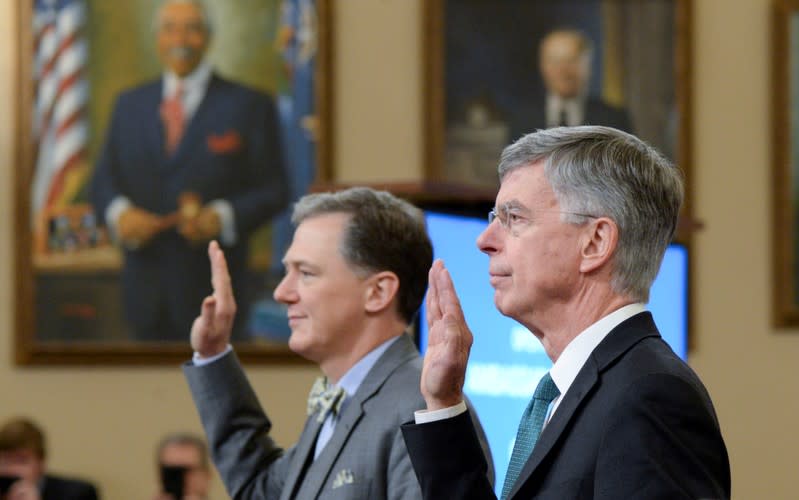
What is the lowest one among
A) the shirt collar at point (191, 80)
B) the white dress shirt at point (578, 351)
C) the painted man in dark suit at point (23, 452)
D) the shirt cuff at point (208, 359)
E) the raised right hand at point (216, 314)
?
the painted man in dark suit at point (23, 452)

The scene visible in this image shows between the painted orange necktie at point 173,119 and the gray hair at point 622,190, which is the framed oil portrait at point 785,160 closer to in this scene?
the painted orange necktie at point 173,119

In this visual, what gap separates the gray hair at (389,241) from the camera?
330 cm

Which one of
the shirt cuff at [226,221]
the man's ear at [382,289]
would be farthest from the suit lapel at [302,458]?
the shirt cuff at [226,221]

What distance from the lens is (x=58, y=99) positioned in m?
6.92

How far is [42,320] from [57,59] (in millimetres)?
1417

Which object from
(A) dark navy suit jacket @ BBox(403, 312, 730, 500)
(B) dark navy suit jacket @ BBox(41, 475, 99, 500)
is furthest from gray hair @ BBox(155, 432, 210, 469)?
(A) dark navy suit jacket @ BBox(403, 312, 730, 500)

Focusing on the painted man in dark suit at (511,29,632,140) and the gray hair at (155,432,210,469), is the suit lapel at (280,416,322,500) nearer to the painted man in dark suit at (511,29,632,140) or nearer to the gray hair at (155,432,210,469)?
the gray hair at (155,432,210,469)

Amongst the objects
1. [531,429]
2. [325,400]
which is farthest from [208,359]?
[531,429]

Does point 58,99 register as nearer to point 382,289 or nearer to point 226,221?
point 226,221

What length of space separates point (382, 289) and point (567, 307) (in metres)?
1.12

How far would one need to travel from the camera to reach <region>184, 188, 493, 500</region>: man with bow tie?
3016 millimetres

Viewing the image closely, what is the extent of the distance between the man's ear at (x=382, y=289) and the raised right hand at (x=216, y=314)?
0.42 m

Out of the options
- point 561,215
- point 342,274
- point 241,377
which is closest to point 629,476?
point 561,215

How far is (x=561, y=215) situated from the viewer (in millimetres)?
2227
